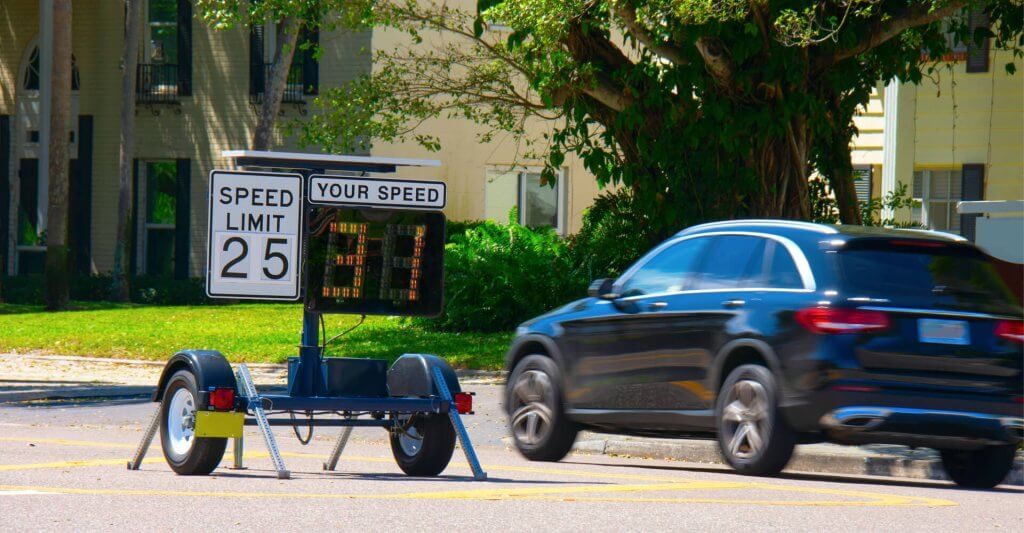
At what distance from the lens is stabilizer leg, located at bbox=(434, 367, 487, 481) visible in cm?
1034

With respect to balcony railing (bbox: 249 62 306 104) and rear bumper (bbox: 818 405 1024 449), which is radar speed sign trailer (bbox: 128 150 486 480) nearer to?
rear bumper (bbox: 818 405 1024 449)

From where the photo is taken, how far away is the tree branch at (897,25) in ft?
56.3

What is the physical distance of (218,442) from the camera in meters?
10.1

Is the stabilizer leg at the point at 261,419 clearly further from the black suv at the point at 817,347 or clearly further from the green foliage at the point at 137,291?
the green foliage at the point at 137,291

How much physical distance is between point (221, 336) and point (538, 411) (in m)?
13.9

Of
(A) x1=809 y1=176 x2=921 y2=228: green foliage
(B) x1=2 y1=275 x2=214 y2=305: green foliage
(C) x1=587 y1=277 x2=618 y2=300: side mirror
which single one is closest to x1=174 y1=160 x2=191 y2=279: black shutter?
(B) x1=2 y1=275 x2=214 y2=305: green foliage

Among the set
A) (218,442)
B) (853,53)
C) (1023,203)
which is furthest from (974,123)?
(218,442)

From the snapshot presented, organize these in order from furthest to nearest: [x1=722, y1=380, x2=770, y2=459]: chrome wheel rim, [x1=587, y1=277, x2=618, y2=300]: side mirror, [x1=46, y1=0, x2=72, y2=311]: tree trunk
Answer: [x1=46, y1=0, x2=72, y2=311]: tree trunk
[x1=587, y1=277, x2=618, y2=300]: side mirror
[x1=722, y1=380, x2=770, y2=459]: chrome wheel rim

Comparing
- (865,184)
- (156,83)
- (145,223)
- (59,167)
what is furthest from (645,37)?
(145,223)

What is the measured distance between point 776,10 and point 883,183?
11.4 meters

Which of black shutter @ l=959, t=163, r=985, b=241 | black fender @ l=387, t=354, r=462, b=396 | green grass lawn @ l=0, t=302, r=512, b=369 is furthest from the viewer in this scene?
black shutter @ l=959, t=163, r=985, b=241

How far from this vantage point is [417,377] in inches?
419

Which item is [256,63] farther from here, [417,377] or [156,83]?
[417,377]

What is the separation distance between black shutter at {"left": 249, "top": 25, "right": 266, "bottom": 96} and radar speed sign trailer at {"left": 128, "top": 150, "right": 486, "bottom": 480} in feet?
77.2
